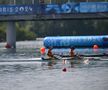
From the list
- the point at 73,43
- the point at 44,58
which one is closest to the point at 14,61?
the point at 44,58

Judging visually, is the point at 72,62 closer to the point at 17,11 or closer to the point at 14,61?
the point at 14,61

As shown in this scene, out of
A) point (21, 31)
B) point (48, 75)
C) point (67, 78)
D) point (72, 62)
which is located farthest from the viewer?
point (21, 31)

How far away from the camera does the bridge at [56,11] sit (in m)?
82.5

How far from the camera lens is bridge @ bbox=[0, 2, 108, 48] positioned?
8250 cm

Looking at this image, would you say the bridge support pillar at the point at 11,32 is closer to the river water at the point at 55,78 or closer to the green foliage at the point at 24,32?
the river water at the point at 55,78

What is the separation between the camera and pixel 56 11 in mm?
83500

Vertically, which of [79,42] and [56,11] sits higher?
[56,11]

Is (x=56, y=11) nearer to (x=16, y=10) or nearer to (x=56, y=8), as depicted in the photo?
(x=56, y=8)

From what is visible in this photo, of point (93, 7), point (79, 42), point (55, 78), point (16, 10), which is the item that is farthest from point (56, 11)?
point (55, 78)

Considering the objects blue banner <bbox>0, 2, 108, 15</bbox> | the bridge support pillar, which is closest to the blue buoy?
blue banner <bbox>0, 2, 108, 15</bbox>

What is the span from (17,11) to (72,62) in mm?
37646

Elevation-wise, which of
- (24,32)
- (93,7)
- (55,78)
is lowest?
(24,32)

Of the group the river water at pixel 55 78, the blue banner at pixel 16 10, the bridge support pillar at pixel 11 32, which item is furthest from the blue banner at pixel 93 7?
the river water at pixel 55 78

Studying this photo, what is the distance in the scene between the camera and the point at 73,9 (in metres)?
83.6
